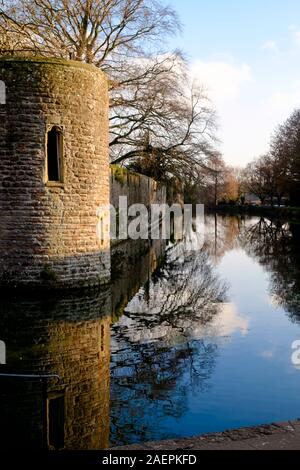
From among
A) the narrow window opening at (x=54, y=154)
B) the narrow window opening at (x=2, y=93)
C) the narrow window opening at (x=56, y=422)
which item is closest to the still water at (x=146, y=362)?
the narrow window opening at (x=56, y=422)

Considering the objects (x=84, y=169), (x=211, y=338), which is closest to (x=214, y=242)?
(x=84, y=169)

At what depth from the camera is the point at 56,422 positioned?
5.32 m

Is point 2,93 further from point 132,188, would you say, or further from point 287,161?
point 287,161

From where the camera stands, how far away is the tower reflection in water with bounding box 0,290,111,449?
16.6 feet

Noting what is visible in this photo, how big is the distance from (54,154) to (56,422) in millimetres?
7815

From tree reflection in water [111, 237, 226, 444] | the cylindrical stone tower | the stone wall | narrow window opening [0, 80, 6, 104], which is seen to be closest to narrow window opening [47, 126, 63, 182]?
the cylindrical stone tower

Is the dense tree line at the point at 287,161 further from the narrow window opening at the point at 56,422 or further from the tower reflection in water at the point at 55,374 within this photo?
the narrow window opening at the point at 56,422

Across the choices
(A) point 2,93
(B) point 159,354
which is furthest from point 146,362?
(A) point 2,93

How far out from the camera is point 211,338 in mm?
8641

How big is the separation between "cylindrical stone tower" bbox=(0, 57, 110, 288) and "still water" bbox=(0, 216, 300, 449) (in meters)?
0.87

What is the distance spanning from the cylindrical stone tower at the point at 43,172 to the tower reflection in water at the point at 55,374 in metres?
1.13

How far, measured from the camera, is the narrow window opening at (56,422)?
4889 millimetres

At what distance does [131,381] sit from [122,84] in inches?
687

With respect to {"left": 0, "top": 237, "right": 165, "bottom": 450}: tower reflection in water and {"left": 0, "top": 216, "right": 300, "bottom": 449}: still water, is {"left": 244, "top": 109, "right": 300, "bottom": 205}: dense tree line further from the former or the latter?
{"left": 0, "top": 237, "right": 165, "bottom": 450}: tower reflection in water
